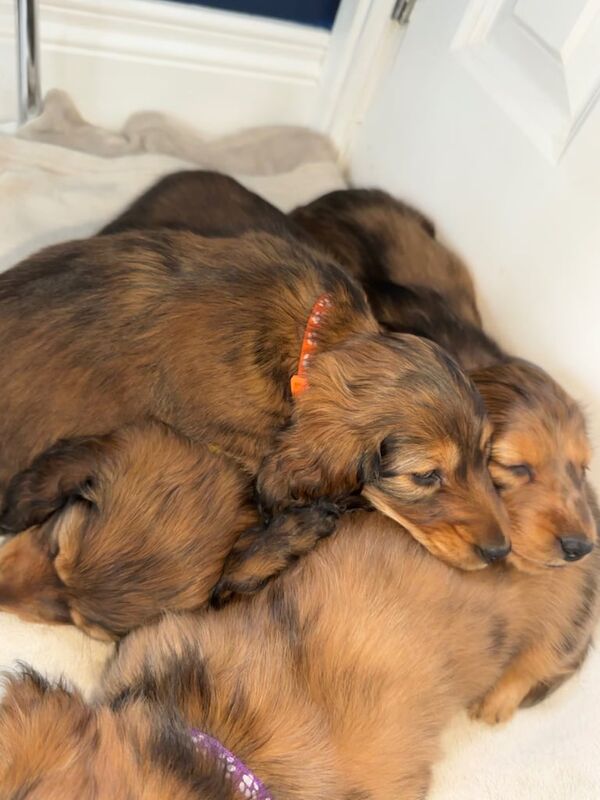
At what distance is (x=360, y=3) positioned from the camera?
2.07 metres

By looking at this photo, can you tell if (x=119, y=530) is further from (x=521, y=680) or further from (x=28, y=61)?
(x=28, y=61)

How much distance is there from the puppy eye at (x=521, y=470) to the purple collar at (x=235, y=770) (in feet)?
2.36

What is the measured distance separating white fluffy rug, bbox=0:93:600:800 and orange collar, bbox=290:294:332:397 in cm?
57

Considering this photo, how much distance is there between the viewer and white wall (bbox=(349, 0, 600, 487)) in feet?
5.23

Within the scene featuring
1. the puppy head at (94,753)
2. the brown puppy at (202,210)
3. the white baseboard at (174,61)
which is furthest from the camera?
the white baseboard at (174,61)

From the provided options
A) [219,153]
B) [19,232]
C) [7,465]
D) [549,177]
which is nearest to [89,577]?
[7,465]

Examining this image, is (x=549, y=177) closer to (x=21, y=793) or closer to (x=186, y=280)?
(x=186, y=280)

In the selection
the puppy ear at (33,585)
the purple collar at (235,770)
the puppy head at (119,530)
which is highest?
the purple collar at (235,770)

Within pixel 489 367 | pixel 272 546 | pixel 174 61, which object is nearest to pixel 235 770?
pixel 272 546

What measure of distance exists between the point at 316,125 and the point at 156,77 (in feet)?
1.66

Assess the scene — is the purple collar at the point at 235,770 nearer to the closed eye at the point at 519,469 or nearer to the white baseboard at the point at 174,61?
the closed eye at the point at 519,469

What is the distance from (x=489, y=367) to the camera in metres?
1.53

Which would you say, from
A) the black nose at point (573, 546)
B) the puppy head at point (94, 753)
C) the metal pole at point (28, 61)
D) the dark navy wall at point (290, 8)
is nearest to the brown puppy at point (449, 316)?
the black nose at point (573, 546)

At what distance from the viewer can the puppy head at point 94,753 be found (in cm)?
81
